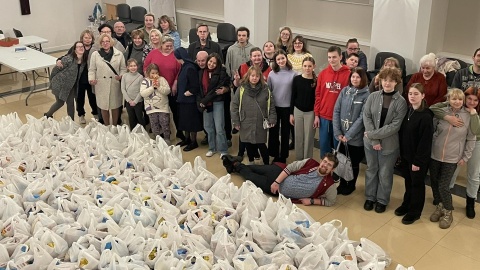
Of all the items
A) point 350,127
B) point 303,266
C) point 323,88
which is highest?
point 323,88

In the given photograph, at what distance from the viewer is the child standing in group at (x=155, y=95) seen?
233 inches

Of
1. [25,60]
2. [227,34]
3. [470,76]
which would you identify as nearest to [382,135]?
[470,76]

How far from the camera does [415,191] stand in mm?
4566

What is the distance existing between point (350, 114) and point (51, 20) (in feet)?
29.0

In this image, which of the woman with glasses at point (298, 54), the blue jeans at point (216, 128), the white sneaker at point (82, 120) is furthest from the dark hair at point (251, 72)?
the white sneaker at point (82, 120)

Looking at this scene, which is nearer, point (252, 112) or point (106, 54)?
point (252, 112)

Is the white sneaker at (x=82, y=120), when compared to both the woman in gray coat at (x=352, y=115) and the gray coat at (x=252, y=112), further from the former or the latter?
the woman in gray coat at (x=352, y=115)

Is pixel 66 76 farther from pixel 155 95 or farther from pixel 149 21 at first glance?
pixel 149 21

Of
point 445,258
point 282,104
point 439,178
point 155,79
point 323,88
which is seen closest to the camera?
point 445,258

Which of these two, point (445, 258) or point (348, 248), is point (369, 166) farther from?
point (348, 248)

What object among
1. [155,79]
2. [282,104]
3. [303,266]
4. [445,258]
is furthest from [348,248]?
[155,79]

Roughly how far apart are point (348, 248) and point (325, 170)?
1.26 m

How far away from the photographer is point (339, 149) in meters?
5.16

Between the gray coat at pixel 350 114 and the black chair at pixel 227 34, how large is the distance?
420 cm
